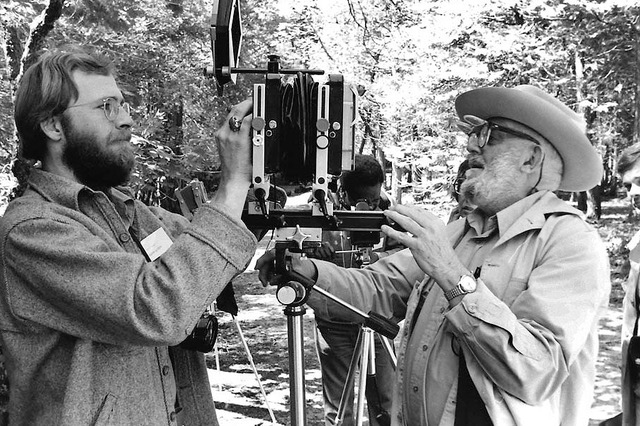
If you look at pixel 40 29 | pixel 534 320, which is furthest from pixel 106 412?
pixel 40 29

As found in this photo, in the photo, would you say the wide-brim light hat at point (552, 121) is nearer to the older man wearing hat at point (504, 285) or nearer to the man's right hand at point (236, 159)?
the older man wearing hat at point (504, 285)

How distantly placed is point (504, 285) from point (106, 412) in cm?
130

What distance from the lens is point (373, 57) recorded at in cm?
1184

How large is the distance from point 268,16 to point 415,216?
1147cm

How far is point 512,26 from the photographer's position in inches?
420

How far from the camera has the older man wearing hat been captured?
6.23 feet

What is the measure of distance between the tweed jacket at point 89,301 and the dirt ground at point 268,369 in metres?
2.82

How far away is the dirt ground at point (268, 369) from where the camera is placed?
5.11 meters

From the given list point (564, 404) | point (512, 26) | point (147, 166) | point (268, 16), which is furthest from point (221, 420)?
point (268, 16)

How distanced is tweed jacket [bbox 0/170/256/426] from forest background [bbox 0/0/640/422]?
134 inches

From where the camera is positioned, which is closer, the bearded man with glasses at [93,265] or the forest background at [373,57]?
the bearded man with glasses at [93,265]

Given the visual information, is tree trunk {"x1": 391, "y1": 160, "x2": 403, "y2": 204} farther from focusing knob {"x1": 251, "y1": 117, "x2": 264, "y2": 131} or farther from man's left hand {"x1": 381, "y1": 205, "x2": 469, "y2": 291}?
focusing knob {"x1": 251, "y1": 117, "x2": 264, "y2": 131}

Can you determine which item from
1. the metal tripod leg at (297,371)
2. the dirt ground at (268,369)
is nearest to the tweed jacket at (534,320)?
the metal tripod leg at (297,371)

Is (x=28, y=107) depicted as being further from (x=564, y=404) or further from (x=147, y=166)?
(x=147, y=166)
